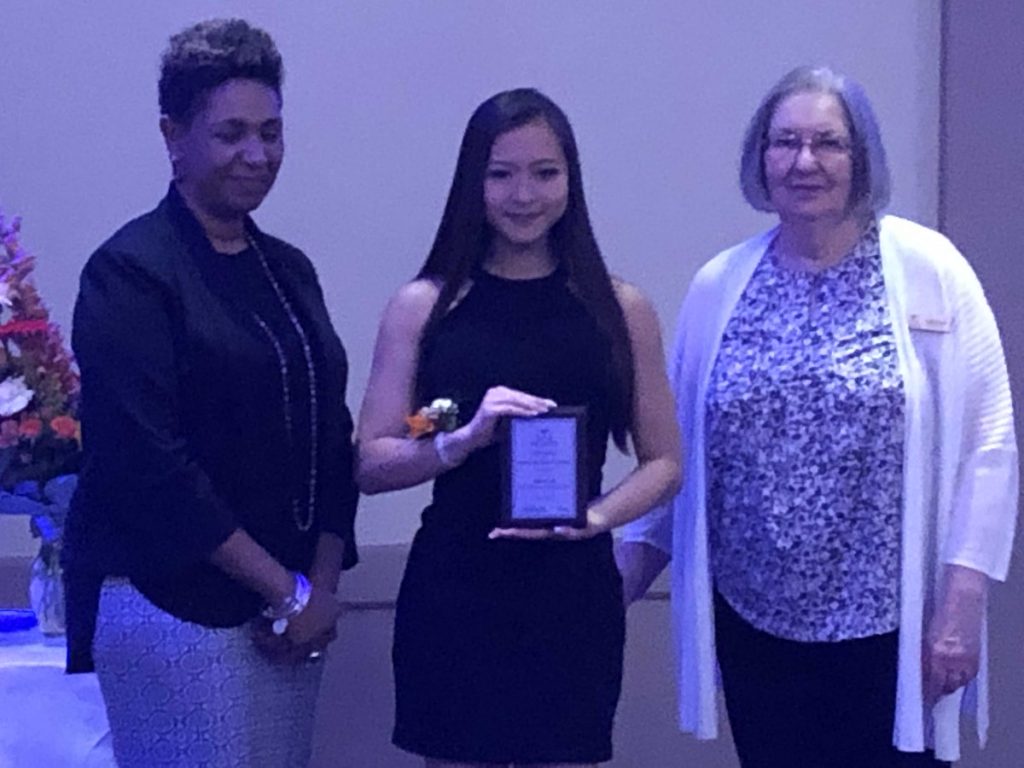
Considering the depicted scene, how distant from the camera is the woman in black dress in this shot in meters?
2.35

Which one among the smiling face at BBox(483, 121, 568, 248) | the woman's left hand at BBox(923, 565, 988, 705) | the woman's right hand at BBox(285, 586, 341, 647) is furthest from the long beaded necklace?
the woman's left hand at BBox(923, 565, 988, 705)

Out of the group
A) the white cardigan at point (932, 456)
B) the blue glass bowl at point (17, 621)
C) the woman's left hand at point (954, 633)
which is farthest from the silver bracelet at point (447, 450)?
the blue glass bowl at point (17, 621)

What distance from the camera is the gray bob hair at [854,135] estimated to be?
2.57 meters

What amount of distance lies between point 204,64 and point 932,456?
4.37 feet

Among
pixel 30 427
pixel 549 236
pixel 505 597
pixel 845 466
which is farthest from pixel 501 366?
pixel 30 427

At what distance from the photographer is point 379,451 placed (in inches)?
94.6

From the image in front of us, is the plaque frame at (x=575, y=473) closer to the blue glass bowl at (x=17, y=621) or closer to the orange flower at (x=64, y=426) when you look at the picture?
the orange flower at (x=64, y=426)

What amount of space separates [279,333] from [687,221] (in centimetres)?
148

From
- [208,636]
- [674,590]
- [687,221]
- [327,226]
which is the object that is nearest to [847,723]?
[674,590]

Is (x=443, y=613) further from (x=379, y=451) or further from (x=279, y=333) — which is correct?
(x=279, y=333)

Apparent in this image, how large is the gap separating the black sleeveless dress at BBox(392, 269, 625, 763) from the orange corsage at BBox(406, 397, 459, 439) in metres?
0.05

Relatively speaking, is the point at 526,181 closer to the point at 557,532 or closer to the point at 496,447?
the point at 496,447

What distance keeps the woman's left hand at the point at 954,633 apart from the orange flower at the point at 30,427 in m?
1.56

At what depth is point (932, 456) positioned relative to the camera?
2535 millimetres
